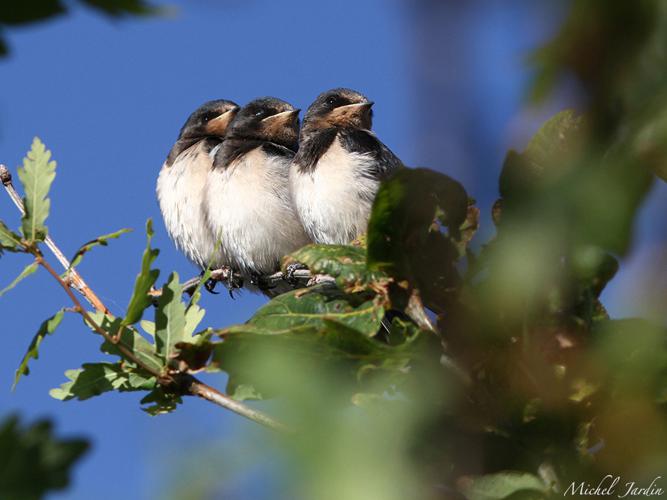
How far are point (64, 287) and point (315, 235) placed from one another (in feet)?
17.6

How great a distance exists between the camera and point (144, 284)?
96.0 inches

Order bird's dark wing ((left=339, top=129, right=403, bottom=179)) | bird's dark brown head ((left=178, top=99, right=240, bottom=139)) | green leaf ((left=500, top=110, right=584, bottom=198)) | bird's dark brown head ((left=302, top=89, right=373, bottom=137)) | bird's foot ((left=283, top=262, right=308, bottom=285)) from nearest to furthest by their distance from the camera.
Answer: green leaf ((left=500, top=110, right=584, bottom=198)) → bird's foot ((left=283, top=262, right=308, bottom=285)) → bird's dark wing ((left=339, top=129, right=403, bottom=179)) → bird's dark brown head ((left=302, top=89, right=373, bottom=137)) → bird's dark brown head ((left=178, top=99, right=240, bottom=139))

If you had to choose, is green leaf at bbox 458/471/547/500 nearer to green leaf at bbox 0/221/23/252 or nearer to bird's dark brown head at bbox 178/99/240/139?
green leaf at bbox 0/221/23/252

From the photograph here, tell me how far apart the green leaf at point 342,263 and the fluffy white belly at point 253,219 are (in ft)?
18.5

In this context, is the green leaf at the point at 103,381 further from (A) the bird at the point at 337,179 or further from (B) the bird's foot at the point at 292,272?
(A) the bird at the point at 337,179

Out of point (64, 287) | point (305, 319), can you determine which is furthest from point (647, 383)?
point (64, 287)

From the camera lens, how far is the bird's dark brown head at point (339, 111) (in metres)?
9.09

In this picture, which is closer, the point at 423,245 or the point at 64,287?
the point at 423,245

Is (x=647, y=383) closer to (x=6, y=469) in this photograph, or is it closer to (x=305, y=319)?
(x=6, y=469)

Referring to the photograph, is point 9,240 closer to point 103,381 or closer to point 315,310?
point 103,381

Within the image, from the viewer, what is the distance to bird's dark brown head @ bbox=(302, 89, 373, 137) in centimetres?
909

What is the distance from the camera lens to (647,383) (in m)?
1.44

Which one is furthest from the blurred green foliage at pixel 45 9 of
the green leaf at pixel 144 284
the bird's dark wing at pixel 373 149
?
the bird's dark wing at pixel 373 149

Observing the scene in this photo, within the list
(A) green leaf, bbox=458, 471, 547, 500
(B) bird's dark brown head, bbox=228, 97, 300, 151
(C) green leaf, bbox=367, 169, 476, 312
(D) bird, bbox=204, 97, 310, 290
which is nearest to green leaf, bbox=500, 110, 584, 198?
(C) green leaf, bbox=367, 169, 476, 312
